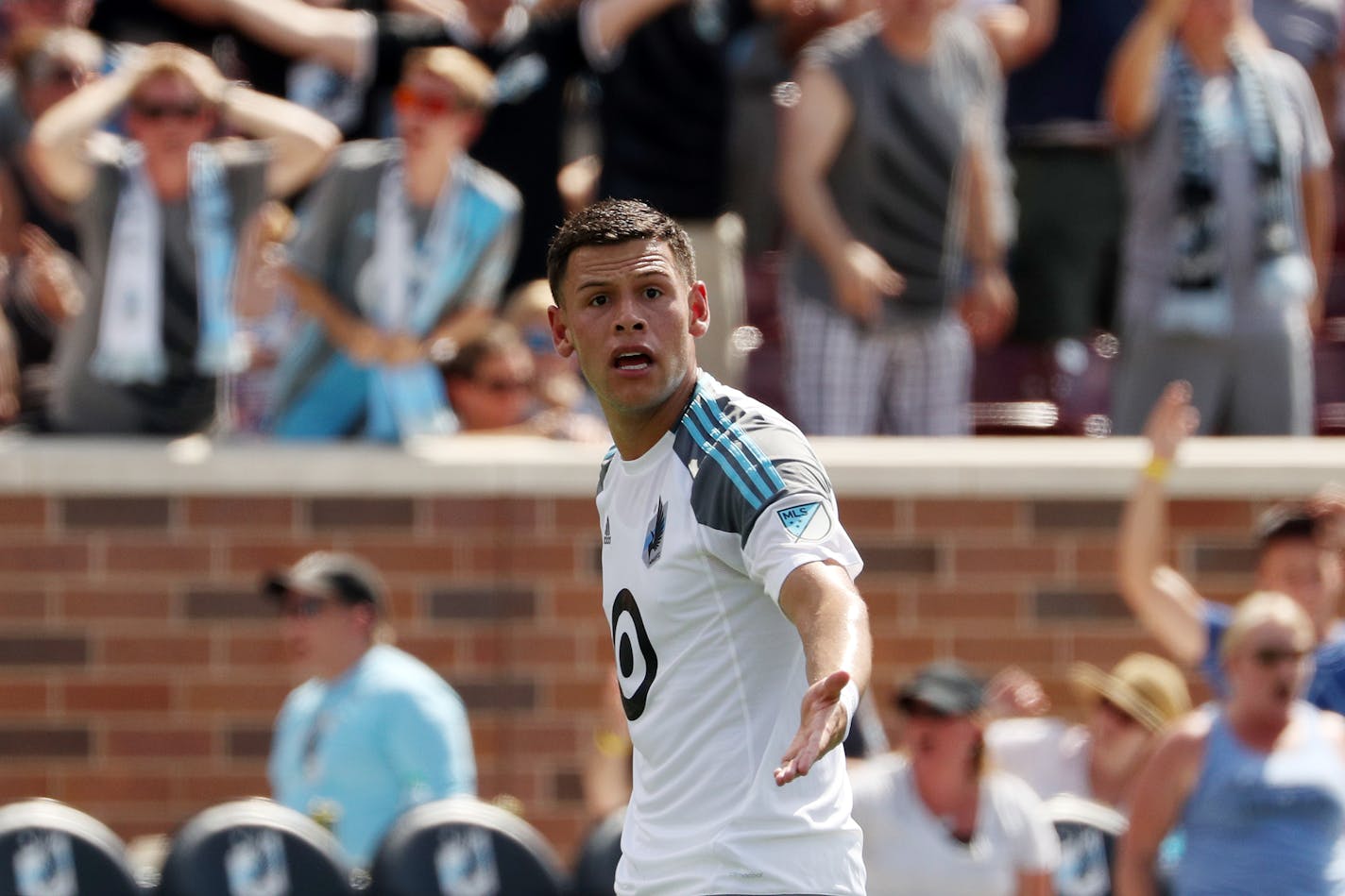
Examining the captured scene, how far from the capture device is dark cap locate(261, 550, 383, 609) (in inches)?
295

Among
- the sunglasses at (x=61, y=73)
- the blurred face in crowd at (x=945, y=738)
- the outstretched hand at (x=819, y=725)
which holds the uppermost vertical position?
the sunglasses at (x=61, y=73)

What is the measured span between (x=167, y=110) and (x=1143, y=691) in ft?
11.9

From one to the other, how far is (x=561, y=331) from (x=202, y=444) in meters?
4.82

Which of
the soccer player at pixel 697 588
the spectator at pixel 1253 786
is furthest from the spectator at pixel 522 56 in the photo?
the soccer player at pixel 697 588

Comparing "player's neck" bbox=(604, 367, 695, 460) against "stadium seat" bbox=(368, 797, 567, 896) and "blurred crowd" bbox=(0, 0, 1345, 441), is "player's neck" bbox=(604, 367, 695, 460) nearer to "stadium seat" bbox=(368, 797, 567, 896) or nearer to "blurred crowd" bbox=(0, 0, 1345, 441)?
"stadium seat" bbox=(368, 797, 567, 896)

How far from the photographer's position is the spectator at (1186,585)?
714cm

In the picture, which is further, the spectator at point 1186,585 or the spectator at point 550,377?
the spectator at point 550,377

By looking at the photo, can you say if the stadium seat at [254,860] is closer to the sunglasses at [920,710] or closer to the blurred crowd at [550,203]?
the sunglasses at [920,710]

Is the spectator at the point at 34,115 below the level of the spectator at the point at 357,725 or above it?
above

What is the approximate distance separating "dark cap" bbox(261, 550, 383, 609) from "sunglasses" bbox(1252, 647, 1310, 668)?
8.83ft

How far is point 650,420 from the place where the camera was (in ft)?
12.4

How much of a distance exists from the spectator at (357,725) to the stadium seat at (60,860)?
2.18 feet

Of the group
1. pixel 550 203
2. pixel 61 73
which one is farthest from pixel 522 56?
pixel 61 73

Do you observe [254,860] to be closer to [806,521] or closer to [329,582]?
[329,582]
